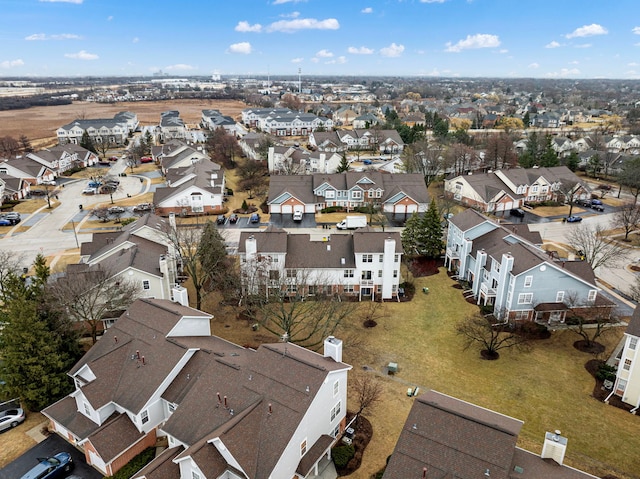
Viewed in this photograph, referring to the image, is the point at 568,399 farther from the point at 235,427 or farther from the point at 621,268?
the point at 621,268

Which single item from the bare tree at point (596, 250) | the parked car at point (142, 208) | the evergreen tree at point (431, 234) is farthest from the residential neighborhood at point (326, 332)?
the bare tree at point (596, 250)


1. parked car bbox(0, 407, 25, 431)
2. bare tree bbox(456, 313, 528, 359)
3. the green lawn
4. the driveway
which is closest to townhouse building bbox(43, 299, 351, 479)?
the driveway

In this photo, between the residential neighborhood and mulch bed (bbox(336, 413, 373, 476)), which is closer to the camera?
the residential neighborhood

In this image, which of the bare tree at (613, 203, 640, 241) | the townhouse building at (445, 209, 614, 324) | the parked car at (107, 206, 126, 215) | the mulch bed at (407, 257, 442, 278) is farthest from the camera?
the parked car at (107, 206, 126, 215)

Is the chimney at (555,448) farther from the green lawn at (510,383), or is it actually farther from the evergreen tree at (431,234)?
the evergreen tree at (431,234)

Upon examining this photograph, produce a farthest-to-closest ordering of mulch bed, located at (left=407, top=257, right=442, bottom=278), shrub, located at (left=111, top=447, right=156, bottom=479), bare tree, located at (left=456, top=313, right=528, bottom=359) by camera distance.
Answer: mulch bed, located at (left=407, top=257, right=442, bottom=278) → bare tree, located at (left=456, top=313, right=528, bottom=359) → shrub, located at (left=111, top=447, right=156, bottom=479)

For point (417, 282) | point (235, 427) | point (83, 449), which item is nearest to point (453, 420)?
point (235, 427)

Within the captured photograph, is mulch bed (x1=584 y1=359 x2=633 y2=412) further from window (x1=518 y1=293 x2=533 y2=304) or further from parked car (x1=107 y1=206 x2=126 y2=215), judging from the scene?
parked car (x1=107 y1=206 x2=126 y2=215)

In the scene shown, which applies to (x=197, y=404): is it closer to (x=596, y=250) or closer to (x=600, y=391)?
(x=600, y=391)
